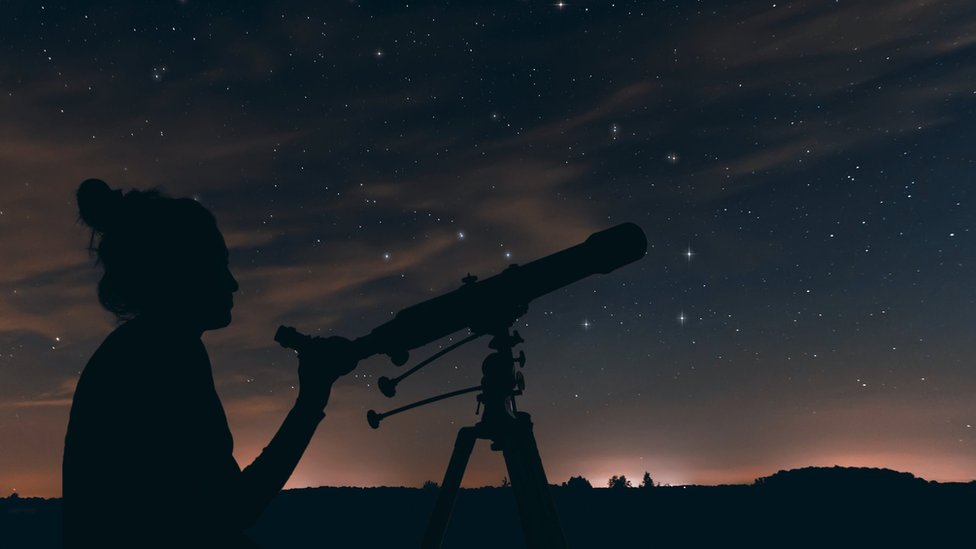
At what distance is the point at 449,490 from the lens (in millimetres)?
3518

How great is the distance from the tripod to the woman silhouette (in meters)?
0.83

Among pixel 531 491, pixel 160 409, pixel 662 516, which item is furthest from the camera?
pixel 662 516

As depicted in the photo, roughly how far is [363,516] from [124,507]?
1063 cm

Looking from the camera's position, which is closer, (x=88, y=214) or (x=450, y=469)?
(x=88, y=214)

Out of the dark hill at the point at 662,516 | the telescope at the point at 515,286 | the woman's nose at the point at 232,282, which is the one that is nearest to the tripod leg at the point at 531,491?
the telescope at the point at 515,286

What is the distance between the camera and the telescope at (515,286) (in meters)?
3.41

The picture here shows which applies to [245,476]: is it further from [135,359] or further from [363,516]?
[363,516]

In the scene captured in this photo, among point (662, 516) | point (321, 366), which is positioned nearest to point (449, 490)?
point (321, 366)

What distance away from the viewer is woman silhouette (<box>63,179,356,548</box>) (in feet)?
7.30

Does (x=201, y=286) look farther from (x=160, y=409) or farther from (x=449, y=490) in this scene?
(x=449, y=490)

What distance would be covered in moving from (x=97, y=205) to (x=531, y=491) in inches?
79.8

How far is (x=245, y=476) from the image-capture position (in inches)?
100

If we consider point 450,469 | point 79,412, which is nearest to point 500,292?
point 450,469

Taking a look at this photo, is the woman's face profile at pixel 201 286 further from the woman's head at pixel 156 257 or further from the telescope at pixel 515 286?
the telescope at pixel 515 286
